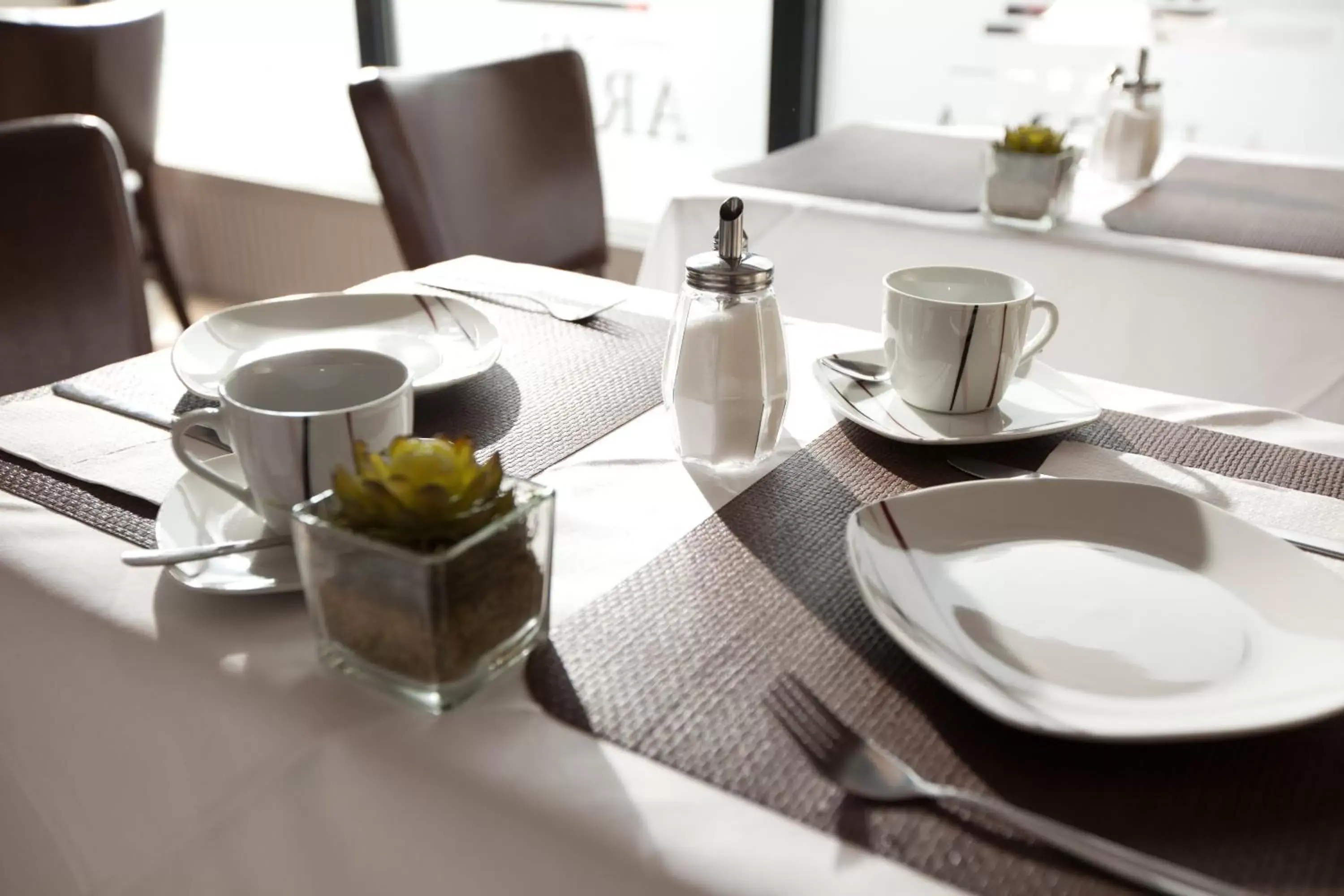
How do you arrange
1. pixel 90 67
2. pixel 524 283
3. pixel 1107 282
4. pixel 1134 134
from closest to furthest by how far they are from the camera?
pixel 524 283 < pixel 1107 282 < pixel 1134 134 < pixel 90 67

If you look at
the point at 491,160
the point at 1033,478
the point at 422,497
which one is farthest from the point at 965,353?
the point at 491,160

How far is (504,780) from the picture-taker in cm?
40

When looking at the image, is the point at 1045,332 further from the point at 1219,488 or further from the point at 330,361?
the point at 330,361

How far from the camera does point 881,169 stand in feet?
4.59

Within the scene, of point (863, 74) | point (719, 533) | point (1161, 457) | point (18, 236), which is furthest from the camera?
point (863, 74)

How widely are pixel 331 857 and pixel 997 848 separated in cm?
25

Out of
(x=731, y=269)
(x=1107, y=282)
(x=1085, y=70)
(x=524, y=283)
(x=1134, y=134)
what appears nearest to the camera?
(x=731, y=269)

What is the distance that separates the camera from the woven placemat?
4.21ft

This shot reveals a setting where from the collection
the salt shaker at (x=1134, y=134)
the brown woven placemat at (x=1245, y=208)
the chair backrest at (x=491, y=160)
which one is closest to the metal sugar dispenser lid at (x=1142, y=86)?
the salt shaker at (x=1134, y=134)

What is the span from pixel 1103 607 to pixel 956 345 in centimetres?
23

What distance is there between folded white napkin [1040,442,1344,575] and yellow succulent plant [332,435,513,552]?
0.32m

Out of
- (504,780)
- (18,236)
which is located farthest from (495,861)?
(18,236)

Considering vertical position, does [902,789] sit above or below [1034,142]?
below

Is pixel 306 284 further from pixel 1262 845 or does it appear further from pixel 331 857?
pixel 1262 845
